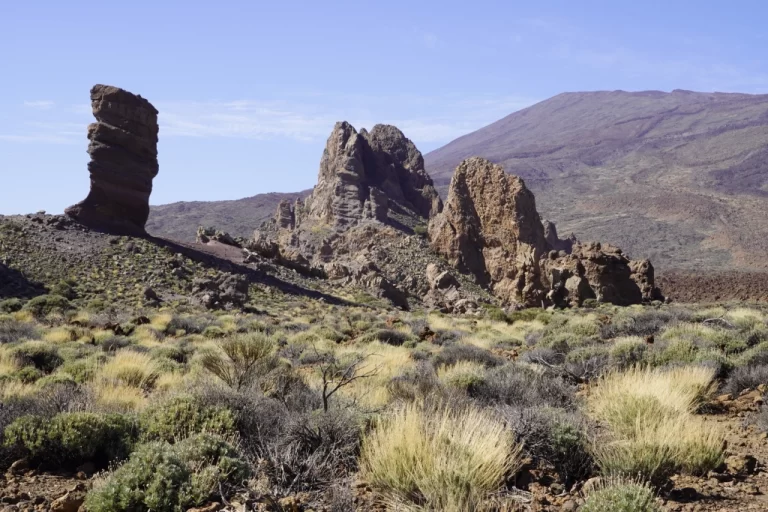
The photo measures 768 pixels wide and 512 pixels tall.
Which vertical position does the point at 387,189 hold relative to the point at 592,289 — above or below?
above

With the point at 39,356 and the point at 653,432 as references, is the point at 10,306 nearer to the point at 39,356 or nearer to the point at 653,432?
the point at 39,356

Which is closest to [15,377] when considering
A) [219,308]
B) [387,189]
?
[219,308]

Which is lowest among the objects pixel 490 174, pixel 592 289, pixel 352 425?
pixel 592 289

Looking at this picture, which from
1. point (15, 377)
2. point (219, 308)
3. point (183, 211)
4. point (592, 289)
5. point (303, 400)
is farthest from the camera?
point (183, 211)

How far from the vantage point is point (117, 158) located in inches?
1390

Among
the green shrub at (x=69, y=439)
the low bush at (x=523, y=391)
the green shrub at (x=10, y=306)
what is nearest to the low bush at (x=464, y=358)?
the low bush at (x=523, y=391)

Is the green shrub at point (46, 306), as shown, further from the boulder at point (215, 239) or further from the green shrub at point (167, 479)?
the boulder at point (215, 239)

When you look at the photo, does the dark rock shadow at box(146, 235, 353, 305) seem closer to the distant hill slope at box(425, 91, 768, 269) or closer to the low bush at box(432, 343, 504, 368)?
the low bush at box(432, 343, 504, 368)

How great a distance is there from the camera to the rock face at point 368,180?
180 feet

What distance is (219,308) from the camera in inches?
1111

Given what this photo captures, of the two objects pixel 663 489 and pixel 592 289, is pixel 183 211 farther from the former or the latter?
pixel 663 489

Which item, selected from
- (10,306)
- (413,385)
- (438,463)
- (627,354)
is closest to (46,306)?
(10,306)

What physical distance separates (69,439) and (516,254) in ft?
127

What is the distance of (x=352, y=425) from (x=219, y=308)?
23630 mm
